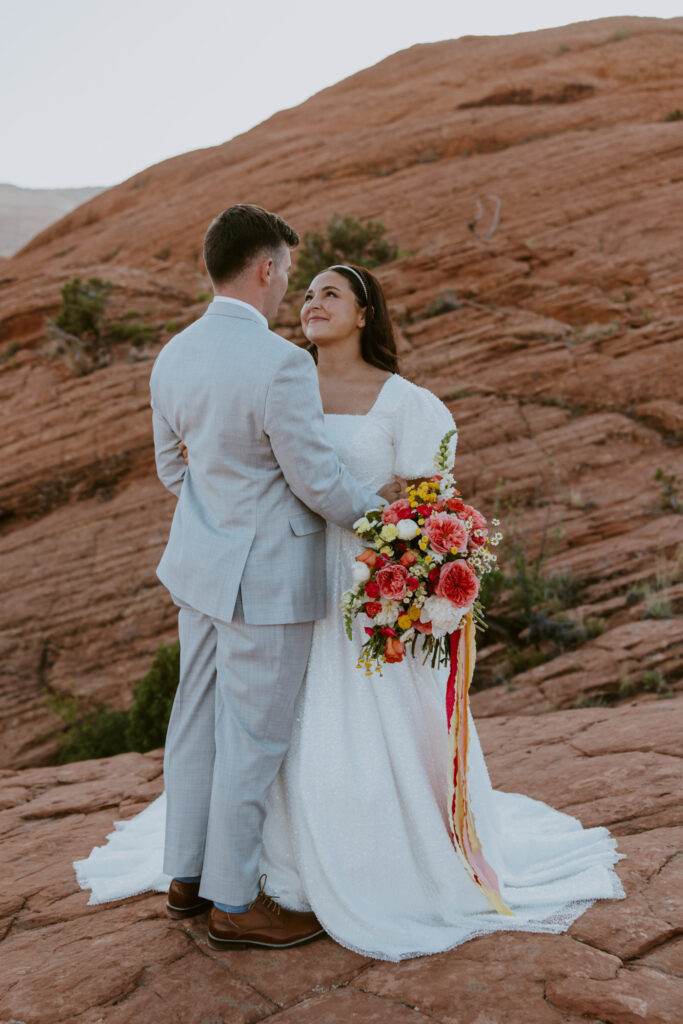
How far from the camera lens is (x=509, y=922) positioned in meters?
2.93

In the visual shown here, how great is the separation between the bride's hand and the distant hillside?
90161 millimetres

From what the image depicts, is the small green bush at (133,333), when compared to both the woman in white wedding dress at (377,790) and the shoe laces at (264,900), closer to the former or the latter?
the woman in white wedding dress at (377,790)

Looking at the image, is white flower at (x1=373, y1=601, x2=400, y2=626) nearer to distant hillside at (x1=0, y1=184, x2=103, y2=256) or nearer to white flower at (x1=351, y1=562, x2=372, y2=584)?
white flower at (x1=351, y1=562, x2=372, y2=584)

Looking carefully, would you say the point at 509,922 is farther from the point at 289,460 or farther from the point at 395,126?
the point at 395,126

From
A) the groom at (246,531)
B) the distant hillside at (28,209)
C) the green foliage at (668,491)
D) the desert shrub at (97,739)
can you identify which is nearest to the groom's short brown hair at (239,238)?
the groom at (246,531)

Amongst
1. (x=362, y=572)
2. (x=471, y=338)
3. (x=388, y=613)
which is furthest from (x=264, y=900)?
(x=471, y=338)

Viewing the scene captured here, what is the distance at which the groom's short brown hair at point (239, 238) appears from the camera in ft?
9.54

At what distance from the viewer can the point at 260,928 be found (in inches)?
114

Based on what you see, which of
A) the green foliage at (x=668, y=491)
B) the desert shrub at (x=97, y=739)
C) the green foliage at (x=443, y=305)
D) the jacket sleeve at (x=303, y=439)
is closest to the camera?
the jacket sleeve at (x=303, y=439)

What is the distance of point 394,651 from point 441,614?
0.22 metres

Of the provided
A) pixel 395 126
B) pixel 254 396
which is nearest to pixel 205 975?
pixel 254 396

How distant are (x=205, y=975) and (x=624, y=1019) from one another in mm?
1396

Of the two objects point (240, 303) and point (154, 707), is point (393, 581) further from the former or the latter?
point (154, 707)

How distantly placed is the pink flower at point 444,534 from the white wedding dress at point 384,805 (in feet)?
1.31
